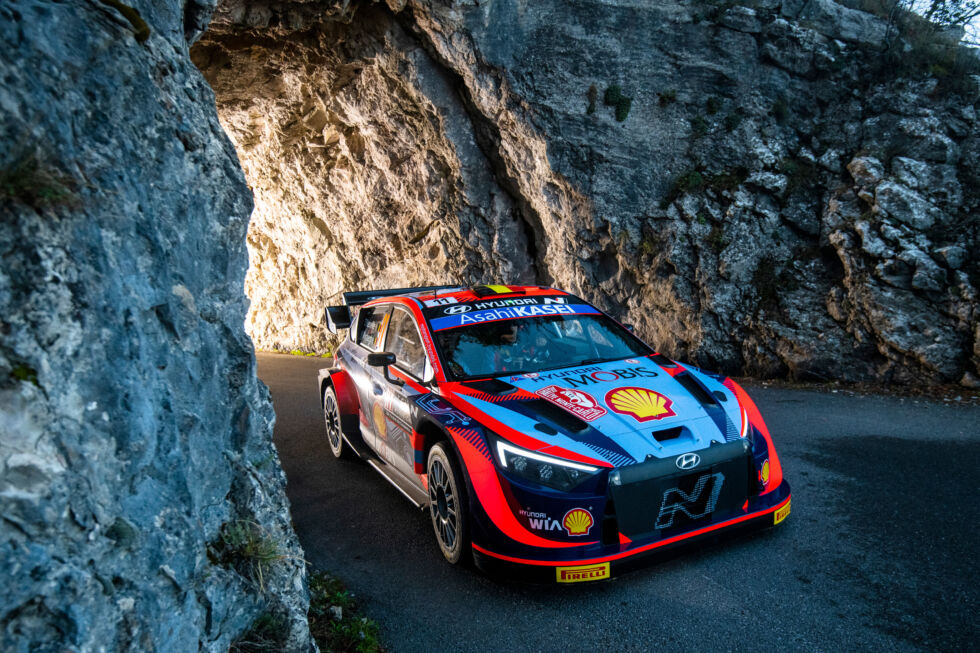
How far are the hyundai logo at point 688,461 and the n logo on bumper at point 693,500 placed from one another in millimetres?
106

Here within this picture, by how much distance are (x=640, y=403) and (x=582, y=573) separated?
112cm

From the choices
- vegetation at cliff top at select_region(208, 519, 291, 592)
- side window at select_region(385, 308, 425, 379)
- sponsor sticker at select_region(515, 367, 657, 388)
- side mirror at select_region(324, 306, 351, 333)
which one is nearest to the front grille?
sponsor sticker at select_region(515, 367, 657, 388)

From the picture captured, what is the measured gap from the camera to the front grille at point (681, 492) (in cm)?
357

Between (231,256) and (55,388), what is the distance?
1282 millimetres

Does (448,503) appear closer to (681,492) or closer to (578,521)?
(578,521)

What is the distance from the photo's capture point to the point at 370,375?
5.79 m

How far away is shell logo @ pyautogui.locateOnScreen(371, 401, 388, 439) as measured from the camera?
533 cm

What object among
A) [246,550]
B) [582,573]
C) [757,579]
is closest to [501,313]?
[582,573]

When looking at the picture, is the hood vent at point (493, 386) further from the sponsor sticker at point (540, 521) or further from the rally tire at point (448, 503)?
the sponsor sticker at point (540, 521)

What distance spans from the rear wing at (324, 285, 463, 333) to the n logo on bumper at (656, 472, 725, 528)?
3133 mm

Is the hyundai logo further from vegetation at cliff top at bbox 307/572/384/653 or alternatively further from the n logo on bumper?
vegetation at cliff top at bbox 307/572/384/653

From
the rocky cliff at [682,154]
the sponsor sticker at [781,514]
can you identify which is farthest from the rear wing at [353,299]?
the rocky cliff at [682,154]

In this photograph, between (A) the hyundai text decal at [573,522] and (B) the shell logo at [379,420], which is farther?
(B) the shell logo at [379,420]

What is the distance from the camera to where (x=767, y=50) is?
36.6ft
